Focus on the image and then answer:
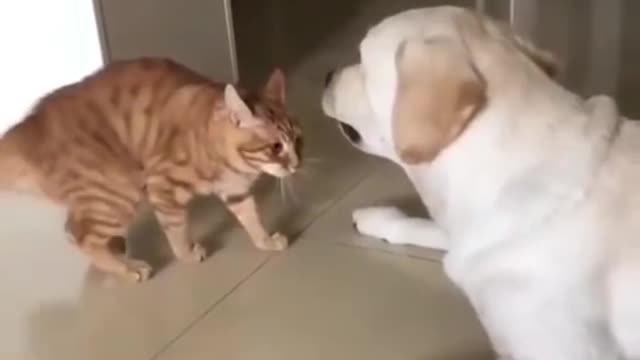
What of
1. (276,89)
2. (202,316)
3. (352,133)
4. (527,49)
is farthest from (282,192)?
(527,49)

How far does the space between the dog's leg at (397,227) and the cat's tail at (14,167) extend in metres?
0.58

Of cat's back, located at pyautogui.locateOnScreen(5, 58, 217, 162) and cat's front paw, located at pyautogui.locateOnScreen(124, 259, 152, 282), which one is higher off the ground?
cat's back, located at pyautogui.locateOnScreen(5, 58, 217, 162)

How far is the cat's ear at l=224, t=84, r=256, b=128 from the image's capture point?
6.58 ft

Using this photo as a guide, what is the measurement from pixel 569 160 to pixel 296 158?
573mm

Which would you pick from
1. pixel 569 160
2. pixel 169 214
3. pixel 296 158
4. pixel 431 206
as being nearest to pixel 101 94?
pixel 169 214

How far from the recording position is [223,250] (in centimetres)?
223

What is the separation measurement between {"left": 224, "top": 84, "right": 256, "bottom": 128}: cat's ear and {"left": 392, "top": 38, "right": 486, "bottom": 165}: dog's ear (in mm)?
450

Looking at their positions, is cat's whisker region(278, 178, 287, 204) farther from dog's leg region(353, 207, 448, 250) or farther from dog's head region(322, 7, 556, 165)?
dog's head region(322, 7, 556, 165)

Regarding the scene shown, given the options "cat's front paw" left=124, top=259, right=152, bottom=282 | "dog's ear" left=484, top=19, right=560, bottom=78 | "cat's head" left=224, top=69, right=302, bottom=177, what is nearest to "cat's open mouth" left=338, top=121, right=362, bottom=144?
"cat's head" left=224, top=69, right=302, bottom=177

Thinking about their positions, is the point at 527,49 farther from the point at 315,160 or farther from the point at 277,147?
the point at 315,160

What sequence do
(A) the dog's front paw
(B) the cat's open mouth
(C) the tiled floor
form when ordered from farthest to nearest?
(A) the dog's front paw, (C) the tiled floor, (B) the cat's open mouth

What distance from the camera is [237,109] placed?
201 centimetres

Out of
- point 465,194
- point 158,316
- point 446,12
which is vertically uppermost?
point 446,12

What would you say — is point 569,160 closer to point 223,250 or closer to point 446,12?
point 446,12
